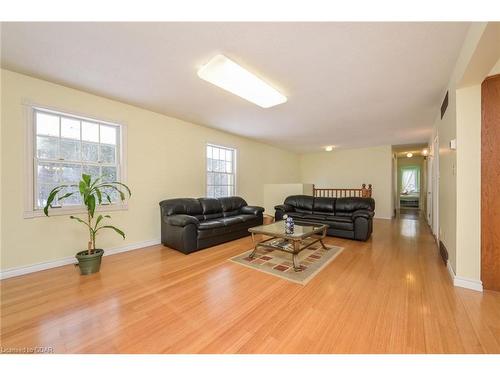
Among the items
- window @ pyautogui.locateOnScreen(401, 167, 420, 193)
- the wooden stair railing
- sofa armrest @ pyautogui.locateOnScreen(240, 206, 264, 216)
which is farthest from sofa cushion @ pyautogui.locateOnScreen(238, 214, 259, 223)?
window @ pyautogui.locateOnScreen(401, 167, 420, 193)

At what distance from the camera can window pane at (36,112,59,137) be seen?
8.66 feet

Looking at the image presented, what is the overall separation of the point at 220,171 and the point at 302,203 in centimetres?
226

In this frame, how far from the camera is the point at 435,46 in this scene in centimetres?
187

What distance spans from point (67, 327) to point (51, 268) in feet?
5.39

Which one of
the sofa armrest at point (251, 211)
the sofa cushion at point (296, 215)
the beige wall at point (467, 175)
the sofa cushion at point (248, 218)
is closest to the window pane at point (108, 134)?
the sofa cushion at point (248, 218)

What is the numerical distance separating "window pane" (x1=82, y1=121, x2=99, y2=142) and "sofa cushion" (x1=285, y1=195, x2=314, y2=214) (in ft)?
13.9

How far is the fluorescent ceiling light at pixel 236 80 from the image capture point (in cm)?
216

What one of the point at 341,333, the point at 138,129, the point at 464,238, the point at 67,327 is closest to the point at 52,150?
the point at 138,129

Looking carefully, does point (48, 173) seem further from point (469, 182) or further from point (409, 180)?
point (409, 180)


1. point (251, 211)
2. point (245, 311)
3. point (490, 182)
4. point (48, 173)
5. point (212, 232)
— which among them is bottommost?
point (245, 311)

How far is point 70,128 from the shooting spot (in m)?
2.90

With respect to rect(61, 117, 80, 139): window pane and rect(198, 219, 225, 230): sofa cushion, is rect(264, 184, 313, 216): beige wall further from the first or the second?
rect(61, 117, 80, 139): window pane

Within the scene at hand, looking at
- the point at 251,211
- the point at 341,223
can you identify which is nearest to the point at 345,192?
the point at 341,223

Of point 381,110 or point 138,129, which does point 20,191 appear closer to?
point 138,129
